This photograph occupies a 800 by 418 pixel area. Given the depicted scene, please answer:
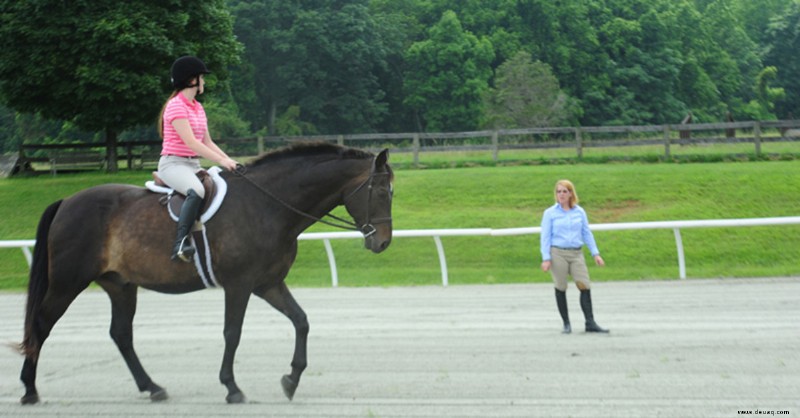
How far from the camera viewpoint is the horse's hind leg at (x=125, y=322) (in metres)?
7.94

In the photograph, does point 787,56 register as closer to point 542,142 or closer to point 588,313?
point 542,142

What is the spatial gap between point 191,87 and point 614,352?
448 centimetres

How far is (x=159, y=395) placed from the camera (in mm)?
7586

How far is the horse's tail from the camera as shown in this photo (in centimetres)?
797

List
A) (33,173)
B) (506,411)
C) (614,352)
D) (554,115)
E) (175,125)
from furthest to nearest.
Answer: (554,115) < (33,173) < (614,352) < (175,125) < (506,411)

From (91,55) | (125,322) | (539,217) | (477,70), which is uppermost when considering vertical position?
(91,55)

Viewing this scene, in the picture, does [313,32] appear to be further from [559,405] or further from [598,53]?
[559,405]

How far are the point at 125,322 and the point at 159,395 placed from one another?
862mm

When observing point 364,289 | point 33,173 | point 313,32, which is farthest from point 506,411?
point 313,32

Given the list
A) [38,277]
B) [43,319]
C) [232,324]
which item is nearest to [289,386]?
[232,324]

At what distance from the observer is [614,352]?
360 inches

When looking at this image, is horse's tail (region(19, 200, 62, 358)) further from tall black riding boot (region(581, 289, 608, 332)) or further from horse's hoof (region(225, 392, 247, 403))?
tall black riding boot (region(581, 289, 608, 332))

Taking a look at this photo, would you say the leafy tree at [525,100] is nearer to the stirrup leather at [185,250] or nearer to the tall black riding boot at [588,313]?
the tall black riding boot at [588,313]

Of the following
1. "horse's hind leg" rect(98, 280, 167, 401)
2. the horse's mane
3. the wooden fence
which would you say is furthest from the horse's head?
the wooden fence
